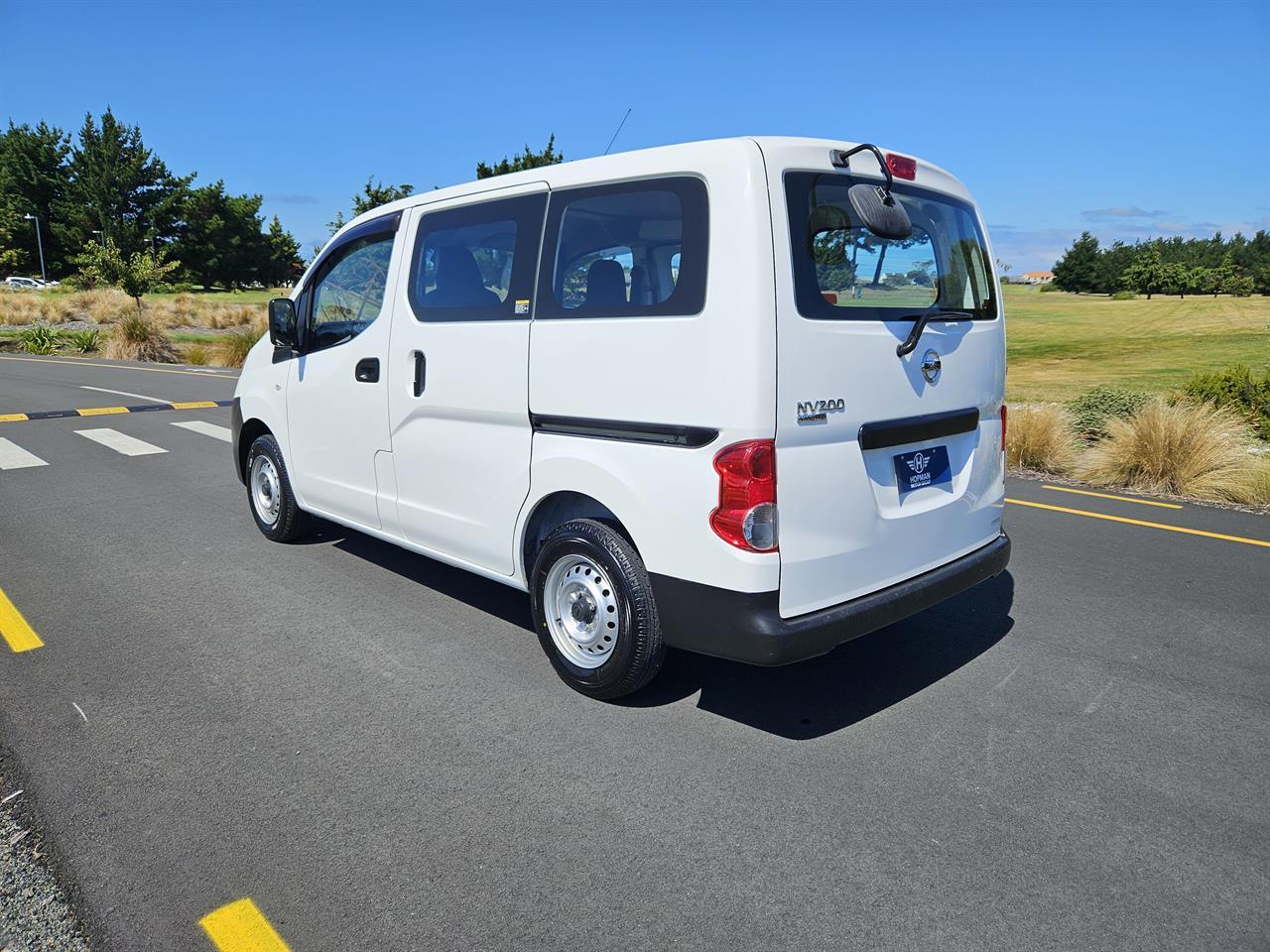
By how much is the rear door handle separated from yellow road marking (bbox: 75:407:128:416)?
32.2 ft

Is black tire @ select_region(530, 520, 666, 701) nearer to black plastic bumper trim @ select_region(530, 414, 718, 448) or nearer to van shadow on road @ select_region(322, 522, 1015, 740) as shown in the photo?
van shadow on road @ select_region(322, 522, 1015, 740)

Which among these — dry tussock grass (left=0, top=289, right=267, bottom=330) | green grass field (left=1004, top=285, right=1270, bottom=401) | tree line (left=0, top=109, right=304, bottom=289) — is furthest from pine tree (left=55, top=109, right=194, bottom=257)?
green grass field (left=1004, top=285, right=1270, bottom=401)

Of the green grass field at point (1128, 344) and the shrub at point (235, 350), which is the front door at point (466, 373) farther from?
the shrub at point (235, 350)

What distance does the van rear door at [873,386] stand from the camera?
3172 mm

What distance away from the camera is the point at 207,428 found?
36.4 feet

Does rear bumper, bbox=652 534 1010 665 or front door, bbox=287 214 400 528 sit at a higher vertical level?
front door, bbox=287 214 400 528

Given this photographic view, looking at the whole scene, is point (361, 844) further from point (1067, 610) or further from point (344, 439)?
point (1067, 610)

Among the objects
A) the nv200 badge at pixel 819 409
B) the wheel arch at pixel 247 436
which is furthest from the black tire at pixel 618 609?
the wheel arch at pixel 247 436

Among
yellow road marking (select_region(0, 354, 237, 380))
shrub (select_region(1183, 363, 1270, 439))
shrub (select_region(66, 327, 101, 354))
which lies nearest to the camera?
shrub (select_region(1183, 363, 1270, 439))

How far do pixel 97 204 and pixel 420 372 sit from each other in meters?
73.9

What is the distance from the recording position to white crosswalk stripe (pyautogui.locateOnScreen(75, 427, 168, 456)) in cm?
951

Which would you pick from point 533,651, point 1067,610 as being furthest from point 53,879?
point 1067,610

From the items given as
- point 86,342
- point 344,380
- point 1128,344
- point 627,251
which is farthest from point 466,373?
point 1128,344

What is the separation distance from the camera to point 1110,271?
92.6 meters
